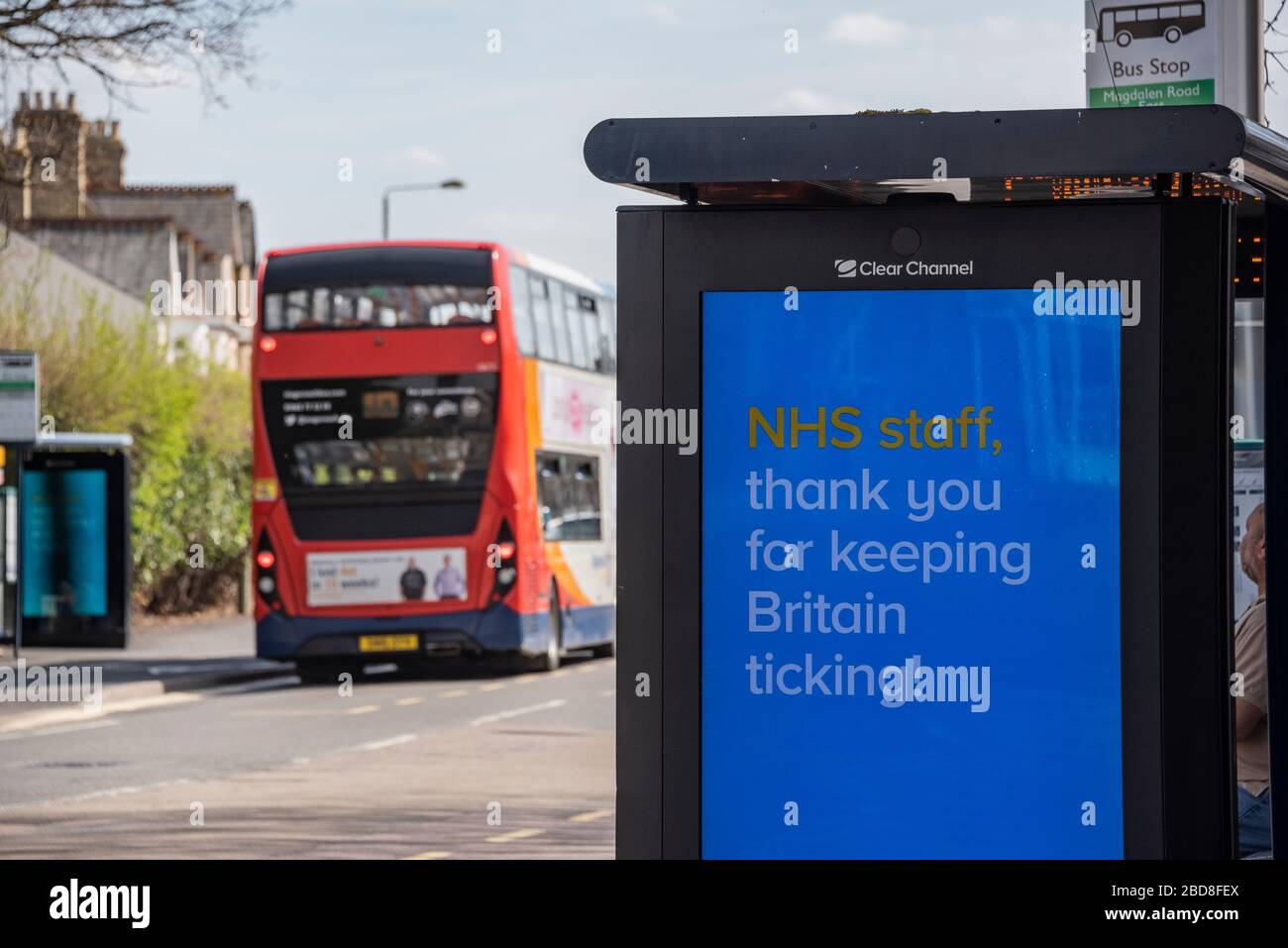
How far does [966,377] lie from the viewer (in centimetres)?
379

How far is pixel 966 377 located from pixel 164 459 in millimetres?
26725

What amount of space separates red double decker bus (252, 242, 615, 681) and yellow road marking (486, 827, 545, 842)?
9.96m

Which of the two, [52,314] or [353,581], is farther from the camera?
[52,314]

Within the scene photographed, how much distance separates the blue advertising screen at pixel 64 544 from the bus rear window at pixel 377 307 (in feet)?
11.6

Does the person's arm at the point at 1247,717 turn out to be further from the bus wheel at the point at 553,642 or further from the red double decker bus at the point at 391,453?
the bus wheel at the point at 553,642

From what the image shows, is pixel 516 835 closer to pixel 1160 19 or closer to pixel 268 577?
pixel 1160 19

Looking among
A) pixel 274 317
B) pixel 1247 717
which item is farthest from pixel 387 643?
pixel 1247 717

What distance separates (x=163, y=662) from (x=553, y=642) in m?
4.54

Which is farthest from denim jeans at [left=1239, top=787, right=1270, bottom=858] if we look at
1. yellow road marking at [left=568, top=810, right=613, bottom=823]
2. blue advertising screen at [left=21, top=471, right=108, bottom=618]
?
blue advertising screen at [left=21, top=471, right=108, bottom=618]

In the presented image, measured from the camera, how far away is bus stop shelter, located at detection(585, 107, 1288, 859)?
371 centimetres

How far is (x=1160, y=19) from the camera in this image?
757 cm

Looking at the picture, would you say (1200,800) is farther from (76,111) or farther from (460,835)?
(76,111)

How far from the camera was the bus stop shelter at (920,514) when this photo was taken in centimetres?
371
